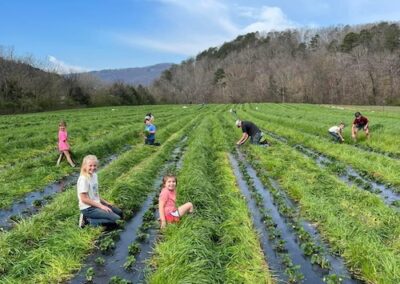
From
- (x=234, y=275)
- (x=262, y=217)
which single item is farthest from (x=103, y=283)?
(x=262, y=217)

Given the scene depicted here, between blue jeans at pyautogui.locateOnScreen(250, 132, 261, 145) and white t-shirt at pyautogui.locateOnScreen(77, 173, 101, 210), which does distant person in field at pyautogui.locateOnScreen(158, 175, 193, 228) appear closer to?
white t-shirt at pyautogui.locateOnScreen(77, 173, 101, 210)

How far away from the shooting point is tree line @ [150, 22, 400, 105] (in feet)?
301

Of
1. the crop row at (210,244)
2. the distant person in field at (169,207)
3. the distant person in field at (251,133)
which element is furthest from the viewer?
the distant person in field at (251,133)

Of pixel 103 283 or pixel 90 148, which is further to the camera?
pixel 90 148

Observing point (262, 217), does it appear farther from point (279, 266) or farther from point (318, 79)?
point (318, 79)

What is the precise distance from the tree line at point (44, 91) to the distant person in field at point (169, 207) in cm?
5527

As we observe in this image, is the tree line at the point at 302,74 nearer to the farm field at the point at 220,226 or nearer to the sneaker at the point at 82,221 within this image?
the farm field at the point at 220,226

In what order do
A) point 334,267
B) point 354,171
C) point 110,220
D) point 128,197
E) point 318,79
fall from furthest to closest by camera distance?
point 318,79 < point 354,171 < point 128,197 < point 110,220 < point 334,267

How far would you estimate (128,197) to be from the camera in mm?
11406

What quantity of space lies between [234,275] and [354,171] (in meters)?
9.98

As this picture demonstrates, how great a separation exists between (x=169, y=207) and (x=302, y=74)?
109 metres

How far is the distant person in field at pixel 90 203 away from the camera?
9.06 metres

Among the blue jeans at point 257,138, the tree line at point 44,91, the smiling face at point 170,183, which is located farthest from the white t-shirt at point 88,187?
the tree line at point 44,91

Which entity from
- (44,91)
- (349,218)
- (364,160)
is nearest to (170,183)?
(349,218)
